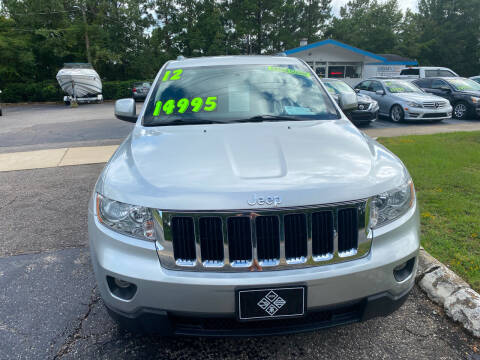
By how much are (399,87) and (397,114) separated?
140cm

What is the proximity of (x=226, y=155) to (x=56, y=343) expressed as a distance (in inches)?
62.5

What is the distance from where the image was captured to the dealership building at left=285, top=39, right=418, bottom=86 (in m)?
28.2

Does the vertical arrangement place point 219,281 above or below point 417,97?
above

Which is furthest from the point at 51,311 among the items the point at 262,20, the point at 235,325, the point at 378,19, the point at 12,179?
the point at 378,19

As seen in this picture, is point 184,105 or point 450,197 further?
point 450,197

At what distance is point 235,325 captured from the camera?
1814 mm

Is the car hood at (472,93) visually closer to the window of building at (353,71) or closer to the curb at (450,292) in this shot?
the curb at (450,292)

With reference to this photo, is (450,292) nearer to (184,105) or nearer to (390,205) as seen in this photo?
(390,205)

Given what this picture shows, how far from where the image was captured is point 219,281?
5.54ft

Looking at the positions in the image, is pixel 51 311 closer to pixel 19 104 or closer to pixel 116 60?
pixel 19 104

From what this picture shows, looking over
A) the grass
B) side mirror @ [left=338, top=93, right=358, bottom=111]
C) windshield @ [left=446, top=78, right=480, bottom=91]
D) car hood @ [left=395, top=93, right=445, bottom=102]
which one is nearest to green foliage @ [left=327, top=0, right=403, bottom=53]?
windshield @ [left=446, top=78, right=480, bottom=91]

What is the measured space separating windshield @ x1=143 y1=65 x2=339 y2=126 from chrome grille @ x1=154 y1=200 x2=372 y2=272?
4.10 feet

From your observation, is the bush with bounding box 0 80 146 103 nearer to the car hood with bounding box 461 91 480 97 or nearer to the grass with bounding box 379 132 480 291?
the car hood with bounding box 461 91 480 97

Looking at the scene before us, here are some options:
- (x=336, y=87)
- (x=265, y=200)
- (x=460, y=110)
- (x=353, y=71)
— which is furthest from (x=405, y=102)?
(x=353, y=71)
